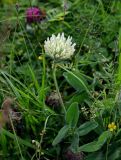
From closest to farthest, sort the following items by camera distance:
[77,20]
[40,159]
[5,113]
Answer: [5,113] → [40,159] → [77,20]

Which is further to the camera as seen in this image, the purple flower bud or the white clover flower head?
the purple flower bud

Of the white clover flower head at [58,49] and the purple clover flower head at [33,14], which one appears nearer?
the white clover flower head at [58,49]

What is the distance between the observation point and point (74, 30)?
250cm

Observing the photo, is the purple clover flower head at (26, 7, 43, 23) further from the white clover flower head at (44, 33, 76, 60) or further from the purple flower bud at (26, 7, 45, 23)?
the white clover flower head at (44, 33, 76, 60)

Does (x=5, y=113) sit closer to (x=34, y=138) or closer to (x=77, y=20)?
(x=34, y=138)

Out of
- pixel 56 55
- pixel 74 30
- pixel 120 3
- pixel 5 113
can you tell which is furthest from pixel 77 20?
pixel 5 113

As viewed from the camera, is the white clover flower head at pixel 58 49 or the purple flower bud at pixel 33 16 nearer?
the white clover flower head at pixel 58 49

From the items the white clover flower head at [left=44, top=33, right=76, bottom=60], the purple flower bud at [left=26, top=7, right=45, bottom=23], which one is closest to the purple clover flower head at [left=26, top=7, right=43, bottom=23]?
the purple flower bud at [left=26, top=7, right=45, bottom=23]

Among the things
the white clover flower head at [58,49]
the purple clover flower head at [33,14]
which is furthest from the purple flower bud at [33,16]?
the white clover flower head at [58,49]

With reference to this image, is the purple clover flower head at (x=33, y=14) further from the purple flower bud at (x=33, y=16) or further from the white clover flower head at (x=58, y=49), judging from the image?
the white clover flower head at (x=58, y=49)

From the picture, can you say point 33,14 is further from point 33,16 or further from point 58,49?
point 58,49

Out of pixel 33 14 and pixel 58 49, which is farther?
pixel 33 14

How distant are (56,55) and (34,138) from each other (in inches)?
13.7

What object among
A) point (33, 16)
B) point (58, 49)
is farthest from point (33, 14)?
point (58, 49)
